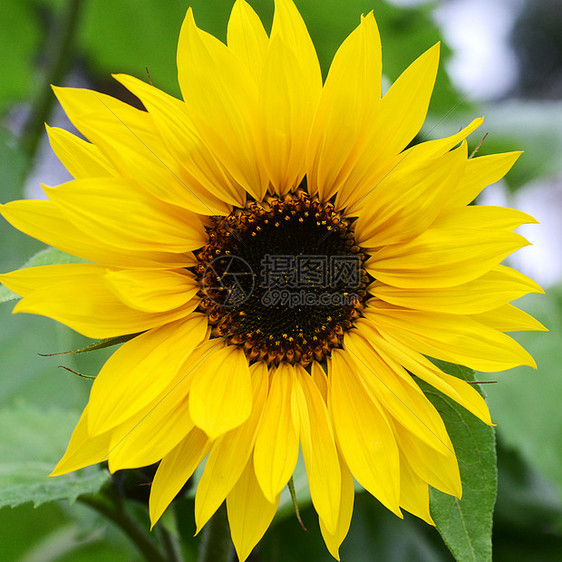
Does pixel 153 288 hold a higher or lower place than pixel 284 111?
lower

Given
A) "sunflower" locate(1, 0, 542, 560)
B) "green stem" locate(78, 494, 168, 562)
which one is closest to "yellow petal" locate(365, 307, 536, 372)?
"sunflower" locate(1, 0, 542, 560)

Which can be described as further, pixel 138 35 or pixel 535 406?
pixel 138 35

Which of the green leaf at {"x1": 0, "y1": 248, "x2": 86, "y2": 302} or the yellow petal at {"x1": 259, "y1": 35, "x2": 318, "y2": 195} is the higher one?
the yellow petal at {"x1": 259, "y1": 35, "x2": 318, "y2": 195}

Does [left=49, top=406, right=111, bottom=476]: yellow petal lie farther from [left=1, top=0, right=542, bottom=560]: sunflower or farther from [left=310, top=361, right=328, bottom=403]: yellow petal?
[left=310, top=361, right=328, bottom=403]: yellow petal

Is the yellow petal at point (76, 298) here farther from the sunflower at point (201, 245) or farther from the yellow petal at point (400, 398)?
the yellow petal at point (400, 398)

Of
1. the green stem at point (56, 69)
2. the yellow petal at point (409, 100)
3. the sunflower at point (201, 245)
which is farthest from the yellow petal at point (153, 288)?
the green stem at point (56, 69)

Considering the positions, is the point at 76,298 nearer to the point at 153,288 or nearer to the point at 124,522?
the point at 153,288

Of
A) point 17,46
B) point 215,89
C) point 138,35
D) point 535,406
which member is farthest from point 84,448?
point 17,46
